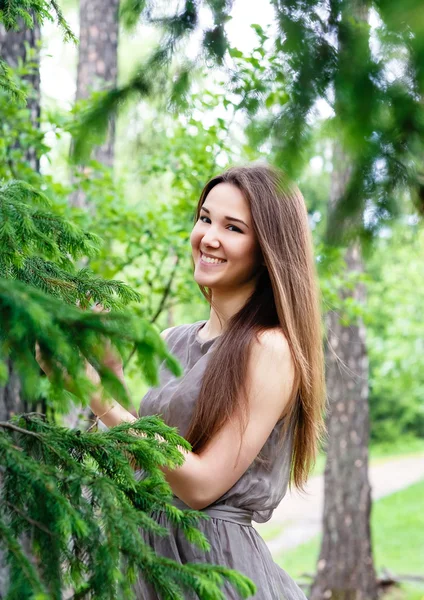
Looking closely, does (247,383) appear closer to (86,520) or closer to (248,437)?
(248,437)

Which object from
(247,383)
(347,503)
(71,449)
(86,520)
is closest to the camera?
(86,520)

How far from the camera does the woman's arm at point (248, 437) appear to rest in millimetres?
1914

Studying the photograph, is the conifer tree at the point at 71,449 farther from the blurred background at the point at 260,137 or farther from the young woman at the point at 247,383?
the young woman at the point at 247,383

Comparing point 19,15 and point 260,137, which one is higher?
point 19,15

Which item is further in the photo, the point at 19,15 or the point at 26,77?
the point at 26,77

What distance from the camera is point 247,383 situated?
2025 millimetres

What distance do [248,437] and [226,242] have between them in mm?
556

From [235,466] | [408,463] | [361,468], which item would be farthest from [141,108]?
[408,463]

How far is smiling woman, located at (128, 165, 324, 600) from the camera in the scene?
1984 millimetres

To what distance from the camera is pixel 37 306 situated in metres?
1.10

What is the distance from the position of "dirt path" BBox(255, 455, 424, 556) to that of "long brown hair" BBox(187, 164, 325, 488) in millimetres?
6832

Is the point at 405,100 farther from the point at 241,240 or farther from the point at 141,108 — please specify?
the point at 241,240

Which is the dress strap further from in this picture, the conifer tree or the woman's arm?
the conifer tree

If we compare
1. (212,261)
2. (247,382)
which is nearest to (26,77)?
(212,261)
